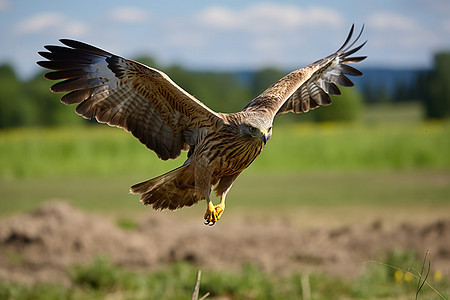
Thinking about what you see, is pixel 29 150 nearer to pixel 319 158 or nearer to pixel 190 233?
pixel 319 158

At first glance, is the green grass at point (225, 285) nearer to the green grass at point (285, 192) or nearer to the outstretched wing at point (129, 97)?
the outstretched wing at point (129, 97)

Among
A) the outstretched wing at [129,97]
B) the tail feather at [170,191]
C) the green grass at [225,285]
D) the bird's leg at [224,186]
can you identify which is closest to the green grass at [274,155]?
the green grass at [225,285]

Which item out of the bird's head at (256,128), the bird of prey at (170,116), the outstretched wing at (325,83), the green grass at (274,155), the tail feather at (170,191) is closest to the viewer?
the bird's head at (256,128)

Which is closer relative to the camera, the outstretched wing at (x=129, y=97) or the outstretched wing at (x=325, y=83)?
the outstretched wing at (x=129, y=97)

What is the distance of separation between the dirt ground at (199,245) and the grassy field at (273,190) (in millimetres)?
735

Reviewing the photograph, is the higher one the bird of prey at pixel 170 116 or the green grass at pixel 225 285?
the bird of prey at pixel 170 116

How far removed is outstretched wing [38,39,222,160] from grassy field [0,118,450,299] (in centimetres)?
308

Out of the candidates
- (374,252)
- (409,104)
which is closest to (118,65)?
(374,252)

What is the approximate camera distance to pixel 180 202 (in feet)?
15.5

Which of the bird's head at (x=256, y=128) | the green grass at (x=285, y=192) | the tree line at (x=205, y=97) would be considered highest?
the tree line at (x=205, y=97)

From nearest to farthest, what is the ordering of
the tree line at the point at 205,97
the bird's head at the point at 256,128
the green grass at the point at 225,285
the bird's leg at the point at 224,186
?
the bird's head at the point at 256,128, the bird's leg at the point at 224,186, the green grass at the point at 225,285, the tree line at the point at 205,97

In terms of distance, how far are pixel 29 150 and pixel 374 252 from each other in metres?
18.3

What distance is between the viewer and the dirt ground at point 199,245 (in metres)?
9.37

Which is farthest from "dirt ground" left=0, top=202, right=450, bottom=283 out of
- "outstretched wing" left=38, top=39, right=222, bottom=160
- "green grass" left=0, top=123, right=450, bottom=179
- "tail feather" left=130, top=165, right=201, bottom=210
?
"green grass" left=0, top=123, right=450, bottom=179
